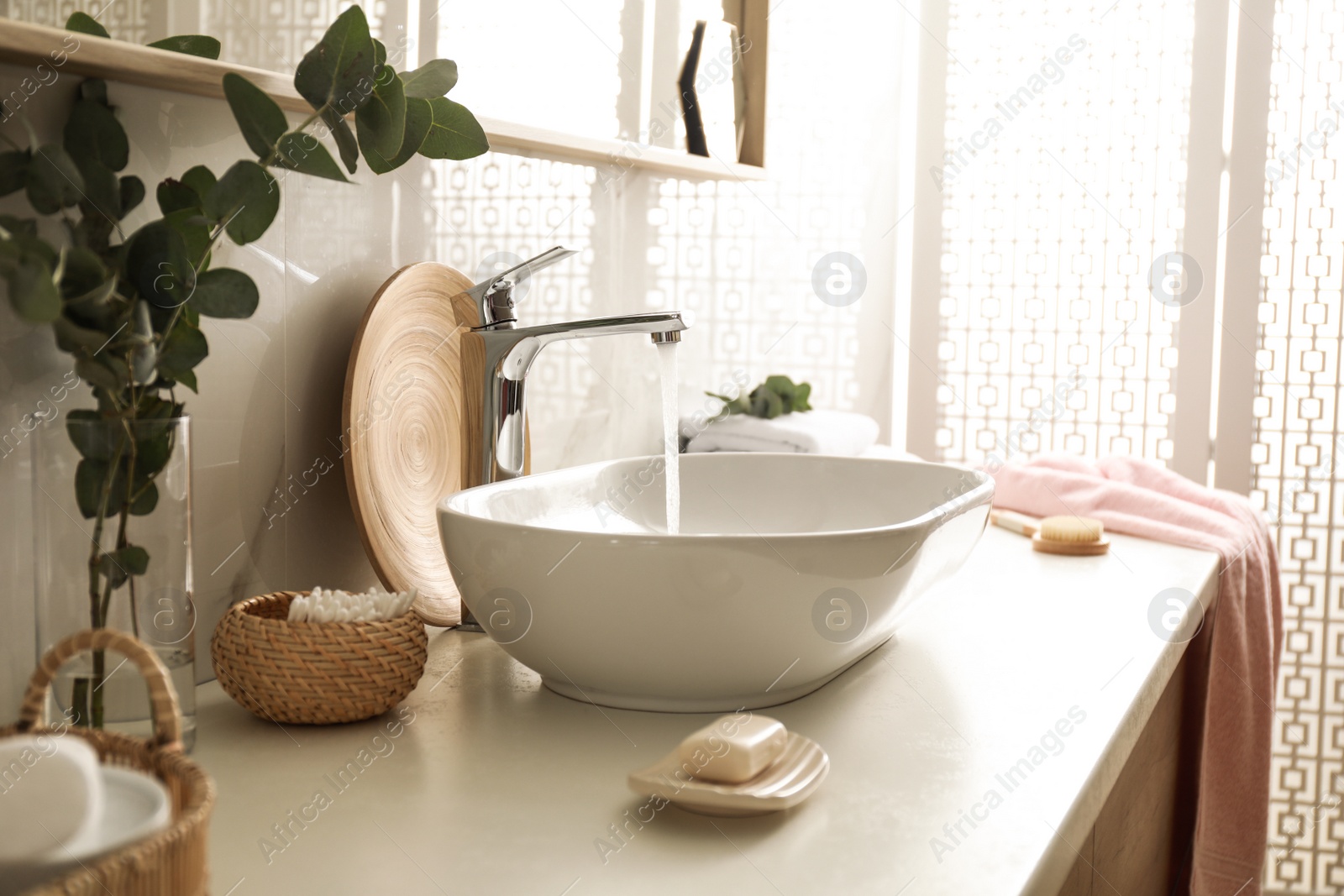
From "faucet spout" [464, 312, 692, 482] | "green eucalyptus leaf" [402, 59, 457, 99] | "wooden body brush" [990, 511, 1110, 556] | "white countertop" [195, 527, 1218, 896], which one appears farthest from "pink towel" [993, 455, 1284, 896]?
"green eucalyptus leaf" [402, 59, 457, 99]

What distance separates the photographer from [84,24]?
67 cm

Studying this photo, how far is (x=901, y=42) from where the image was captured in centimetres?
226

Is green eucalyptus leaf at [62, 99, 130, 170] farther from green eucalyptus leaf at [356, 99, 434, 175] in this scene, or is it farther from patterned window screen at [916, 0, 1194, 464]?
patterned window screen at [916, 0, 1194, 464]

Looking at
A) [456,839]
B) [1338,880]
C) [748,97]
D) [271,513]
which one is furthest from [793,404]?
[1338,880]

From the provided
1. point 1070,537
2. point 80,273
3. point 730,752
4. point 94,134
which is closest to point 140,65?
point 94,134

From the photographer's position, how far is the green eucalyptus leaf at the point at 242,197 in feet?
2.16

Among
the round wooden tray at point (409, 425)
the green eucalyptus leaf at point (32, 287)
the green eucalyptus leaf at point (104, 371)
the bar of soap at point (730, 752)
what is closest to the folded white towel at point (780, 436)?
the round wooden tray at point (409, 425)

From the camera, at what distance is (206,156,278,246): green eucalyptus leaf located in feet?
2.16

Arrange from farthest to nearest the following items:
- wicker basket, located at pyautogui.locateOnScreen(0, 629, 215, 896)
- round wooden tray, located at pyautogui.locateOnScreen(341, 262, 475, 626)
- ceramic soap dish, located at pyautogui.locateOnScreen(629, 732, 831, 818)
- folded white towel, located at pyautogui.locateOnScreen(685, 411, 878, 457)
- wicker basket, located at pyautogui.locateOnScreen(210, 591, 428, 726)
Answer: folded white towel, located at pyautogui.locateOnScreen(685, 411, 878, 457) → round wooden tray, located at pyautogui.locateOnScreen(341, 262, 475, 626) → wicker basket, located at pyautogui.locateOnScreen(210, 591, 428, 726) → ceramic soap dish, located at pyautogui.locateOnScreen(629, 732, 831, 818) → wicker basket, located at pyautogui.locateOnScreen(0, 629, 215, 896)

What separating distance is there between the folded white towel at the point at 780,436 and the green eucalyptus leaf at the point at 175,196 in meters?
0.92

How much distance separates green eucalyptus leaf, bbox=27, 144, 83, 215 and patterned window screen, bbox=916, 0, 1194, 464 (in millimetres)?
1894

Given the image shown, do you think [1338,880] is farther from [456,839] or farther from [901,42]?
[456,839]

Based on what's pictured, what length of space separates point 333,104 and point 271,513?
33 cm

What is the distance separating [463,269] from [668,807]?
0.63 meters
